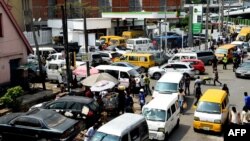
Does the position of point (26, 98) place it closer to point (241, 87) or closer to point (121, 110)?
point (121, 110)

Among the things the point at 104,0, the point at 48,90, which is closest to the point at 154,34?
the point at 104,0

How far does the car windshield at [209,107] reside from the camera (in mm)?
19241

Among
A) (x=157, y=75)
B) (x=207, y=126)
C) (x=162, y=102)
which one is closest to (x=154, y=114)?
(x=162, y=102)

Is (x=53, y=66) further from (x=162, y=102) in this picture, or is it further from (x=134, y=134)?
(x=134, y=134)

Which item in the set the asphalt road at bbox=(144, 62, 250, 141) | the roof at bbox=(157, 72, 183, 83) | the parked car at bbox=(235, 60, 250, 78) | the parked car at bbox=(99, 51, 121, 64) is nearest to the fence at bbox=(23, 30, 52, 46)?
the parked car at bbox=(99, 51, 121, 64)

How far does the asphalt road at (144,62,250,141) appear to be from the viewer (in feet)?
62.0

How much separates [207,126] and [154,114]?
2814 millimetres

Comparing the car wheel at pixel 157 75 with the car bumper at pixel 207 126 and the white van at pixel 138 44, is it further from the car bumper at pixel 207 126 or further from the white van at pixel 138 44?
the white van at pixel 138 44

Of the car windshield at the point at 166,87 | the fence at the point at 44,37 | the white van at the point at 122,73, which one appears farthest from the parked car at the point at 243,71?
the fence at the point at 44,37

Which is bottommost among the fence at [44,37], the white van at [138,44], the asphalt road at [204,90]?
the asphalt road at [204,90]

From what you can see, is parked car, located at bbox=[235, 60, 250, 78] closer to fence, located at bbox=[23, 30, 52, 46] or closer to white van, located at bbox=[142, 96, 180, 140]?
white van, located at bbox=[142, 96, 180, 140]

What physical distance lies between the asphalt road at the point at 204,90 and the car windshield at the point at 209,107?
1174 mm

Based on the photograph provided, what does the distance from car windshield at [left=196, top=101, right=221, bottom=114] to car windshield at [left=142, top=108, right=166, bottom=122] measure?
229cm

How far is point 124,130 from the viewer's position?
14.7 m
